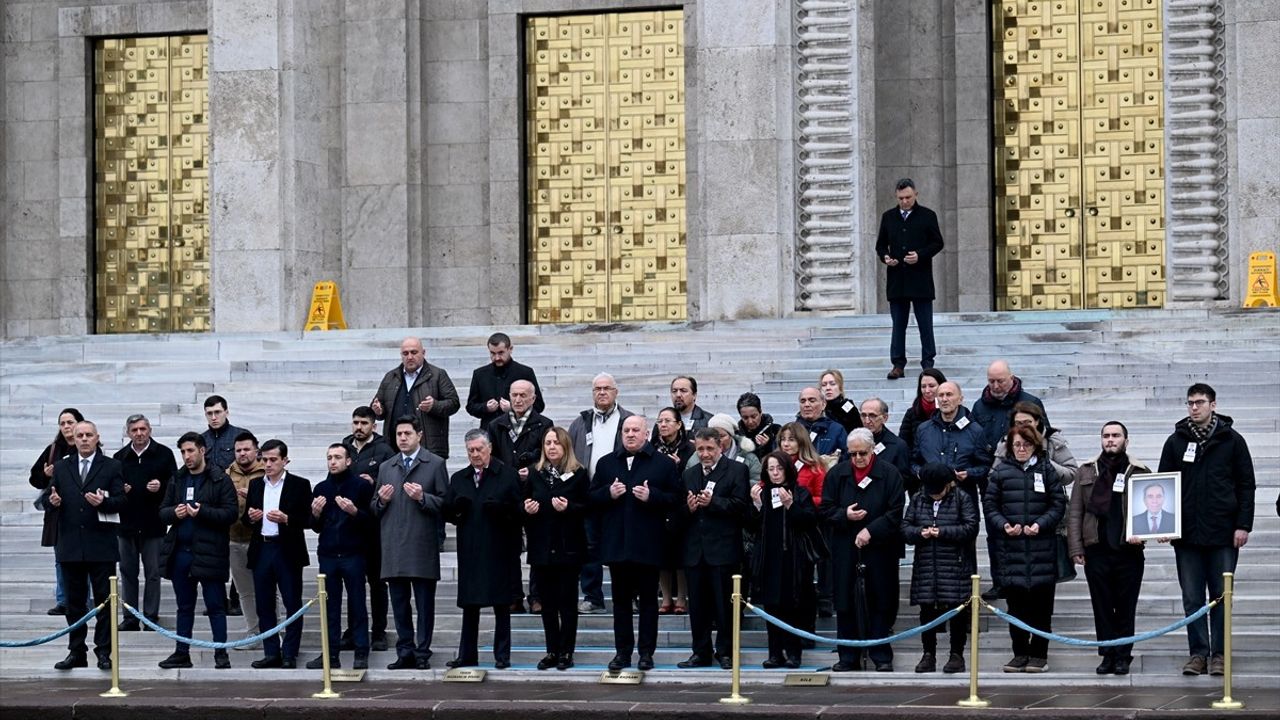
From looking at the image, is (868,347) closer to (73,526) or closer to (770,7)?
(770,7)

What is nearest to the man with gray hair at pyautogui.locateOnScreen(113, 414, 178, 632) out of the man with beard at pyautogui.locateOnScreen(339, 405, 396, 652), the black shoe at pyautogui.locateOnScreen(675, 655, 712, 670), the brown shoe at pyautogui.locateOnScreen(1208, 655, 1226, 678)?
the man with beard at pyautogui.locateOnScreen(339, 405, 396, 652)

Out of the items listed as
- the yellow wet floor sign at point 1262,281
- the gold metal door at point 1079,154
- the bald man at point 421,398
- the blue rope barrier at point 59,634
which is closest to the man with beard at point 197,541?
the blue rope barrier at point 59,634

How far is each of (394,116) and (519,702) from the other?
15609 millimetres

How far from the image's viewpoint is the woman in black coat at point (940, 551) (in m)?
17.2

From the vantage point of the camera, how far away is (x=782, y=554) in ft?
57.8

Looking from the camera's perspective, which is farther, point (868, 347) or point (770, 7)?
point (770, 7)

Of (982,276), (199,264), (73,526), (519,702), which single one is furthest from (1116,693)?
(199,264)

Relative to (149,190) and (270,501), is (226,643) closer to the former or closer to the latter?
(270,501)

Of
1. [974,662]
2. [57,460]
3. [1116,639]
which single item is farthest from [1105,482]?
[57,460]

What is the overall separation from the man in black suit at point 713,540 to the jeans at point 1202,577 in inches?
122

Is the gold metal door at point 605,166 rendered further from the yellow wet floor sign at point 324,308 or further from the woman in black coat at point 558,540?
the woman in black coat at point 558,540

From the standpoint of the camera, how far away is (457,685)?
1764 centimetres

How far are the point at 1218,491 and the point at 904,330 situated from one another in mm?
6109

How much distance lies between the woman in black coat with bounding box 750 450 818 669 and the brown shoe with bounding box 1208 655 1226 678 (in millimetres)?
2852
